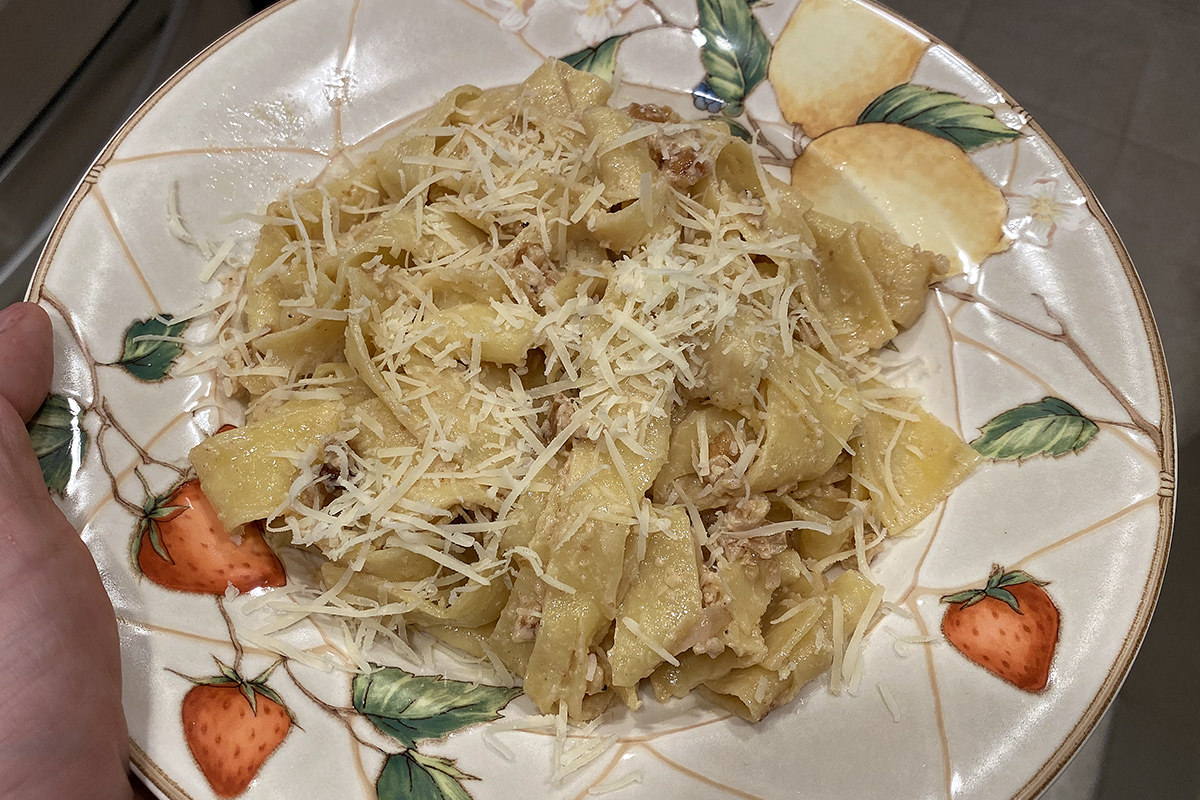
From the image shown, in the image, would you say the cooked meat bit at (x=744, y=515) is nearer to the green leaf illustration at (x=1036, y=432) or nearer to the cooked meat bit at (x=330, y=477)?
the green leaf illustration at (x=1036, y=432)

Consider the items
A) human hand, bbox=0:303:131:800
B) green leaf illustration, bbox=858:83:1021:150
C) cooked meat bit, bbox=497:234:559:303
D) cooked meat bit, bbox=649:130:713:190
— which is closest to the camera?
human hand, bbox=0:303:131:800

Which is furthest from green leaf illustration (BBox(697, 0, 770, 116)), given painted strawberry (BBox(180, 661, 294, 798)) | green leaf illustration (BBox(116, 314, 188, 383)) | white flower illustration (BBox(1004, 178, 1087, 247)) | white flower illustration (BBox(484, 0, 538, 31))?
painted strawberry (BBox(180, 661, 294, 798))

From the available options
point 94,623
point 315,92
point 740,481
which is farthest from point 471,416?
point 315,92

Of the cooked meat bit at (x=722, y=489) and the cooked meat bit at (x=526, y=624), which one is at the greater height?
the cooked meat bit at (x=722, y=489)

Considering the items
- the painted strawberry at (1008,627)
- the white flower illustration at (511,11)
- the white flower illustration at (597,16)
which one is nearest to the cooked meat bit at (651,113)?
the white flower illustration at (597,16)

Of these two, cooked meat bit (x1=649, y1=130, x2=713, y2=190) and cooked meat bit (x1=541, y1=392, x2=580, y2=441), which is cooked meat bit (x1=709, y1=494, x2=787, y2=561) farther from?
cooked meat bit (x1=649, y1=130, x2=713, y2=190)

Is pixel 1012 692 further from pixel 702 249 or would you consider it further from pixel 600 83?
pixel 600 83
